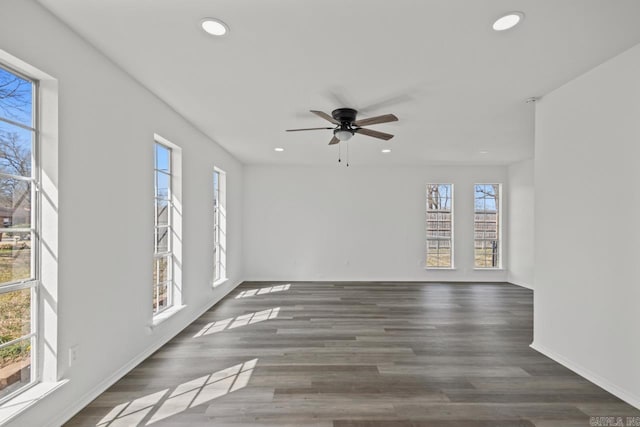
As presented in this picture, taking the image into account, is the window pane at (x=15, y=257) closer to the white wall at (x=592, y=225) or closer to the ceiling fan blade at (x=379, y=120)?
the ceiling fan blade at (x=379, y=120)

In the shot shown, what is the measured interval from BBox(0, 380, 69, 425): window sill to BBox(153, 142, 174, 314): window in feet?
4.54

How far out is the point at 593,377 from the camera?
7.82ft

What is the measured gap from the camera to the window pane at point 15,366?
1.64 m

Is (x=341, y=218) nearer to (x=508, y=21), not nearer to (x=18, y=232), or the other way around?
(x=508, y=21)

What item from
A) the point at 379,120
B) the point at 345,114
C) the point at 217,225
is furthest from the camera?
the point at 217,225

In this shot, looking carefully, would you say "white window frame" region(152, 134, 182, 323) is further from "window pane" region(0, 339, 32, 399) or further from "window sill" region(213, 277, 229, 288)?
"window pane" region(0, 339, 32, 399)

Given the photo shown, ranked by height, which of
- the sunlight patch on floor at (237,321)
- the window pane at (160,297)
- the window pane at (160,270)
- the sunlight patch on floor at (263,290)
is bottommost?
the sunlight patch on floor at (263,290)

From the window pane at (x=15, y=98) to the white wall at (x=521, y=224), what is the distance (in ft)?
23.9

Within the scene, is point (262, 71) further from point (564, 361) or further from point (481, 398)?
point (564, 361)

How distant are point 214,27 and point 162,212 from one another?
2196 millimetres

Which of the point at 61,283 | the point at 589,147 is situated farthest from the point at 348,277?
the point at 61,283

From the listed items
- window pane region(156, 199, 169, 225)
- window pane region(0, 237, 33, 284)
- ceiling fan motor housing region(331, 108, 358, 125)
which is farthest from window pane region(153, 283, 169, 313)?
ceiling fan motor housing region(331, 108, 358, 125)

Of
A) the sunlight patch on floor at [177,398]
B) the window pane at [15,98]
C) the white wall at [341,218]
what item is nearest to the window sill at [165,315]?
the sunlight patch on floor at [177,398]

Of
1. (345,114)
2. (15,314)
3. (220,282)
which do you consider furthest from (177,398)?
(345,114)
